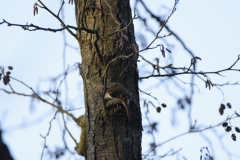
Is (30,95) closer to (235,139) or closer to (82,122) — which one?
(82,122)

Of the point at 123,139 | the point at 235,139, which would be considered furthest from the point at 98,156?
the point at 235,139

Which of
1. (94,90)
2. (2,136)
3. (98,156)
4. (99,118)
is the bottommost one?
(2,136)

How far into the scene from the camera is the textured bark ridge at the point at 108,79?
2746 millimetres

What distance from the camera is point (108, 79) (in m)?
2.92

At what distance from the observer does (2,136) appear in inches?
59.0

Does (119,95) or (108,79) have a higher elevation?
(108,79)

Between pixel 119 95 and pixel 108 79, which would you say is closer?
pixel 119 95

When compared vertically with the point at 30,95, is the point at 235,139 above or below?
below

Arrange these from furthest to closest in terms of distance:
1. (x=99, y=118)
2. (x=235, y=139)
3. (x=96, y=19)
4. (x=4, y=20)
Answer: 1. (x=235, y=139)
2. (x=96, y=19)
3. (x=99, y=118)
4. (x=4, y=20)

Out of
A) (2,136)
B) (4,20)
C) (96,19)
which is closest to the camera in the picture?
(2,136)

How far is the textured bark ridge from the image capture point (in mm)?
2746

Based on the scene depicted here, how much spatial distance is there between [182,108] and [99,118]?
5.02 feet

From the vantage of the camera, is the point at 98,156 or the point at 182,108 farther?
the point at 182,108

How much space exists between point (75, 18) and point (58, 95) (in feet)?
3.44
